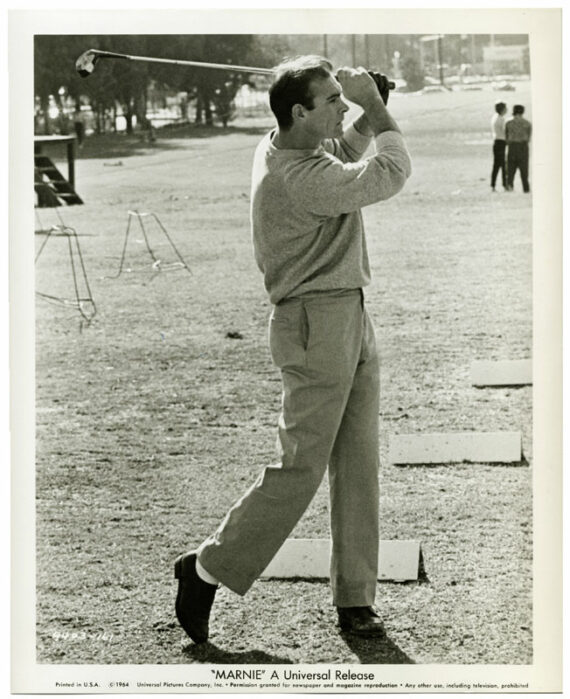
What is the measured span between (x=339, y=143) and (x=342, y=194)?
1.44ft

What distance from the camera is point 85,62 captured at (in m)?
4.67

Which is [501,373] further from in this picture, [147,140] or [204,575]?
[147,140]

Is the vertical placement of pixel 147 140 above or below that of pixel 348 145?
above

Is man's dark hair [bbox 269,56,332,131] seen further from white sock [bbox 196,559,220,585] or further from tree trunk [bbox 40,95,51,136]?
tree trunk [bbox 40,95,51,136]

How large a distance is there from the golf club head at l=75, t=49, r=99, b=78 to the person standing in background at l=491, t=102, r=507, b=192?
2972mm

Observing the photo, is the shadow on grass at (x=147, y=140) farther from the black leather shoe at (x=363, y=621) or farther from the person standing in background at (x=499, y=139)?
the black leather shoe at (x=363, y=621)

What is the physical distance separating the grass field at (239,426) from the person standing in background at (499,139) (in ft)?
0.52

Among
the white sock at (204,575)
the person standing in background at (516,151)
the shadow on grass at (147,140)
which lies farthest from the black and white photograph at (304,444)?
the shadow on grass at (147,140)

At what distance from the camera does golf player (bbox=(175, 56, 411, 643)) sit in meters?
3.99

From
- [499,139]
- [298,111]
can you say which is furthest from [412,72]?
[499,139]

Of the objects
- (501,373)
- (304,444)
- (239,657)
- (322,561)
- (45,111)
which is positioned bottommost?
(239,657)

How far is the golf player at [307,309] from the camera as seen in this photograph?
3988mm

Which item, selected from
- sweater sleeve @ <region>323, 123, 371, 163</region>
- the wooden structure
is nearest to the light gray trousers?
sweater sleeve @ <region>323, 123, 371, 163</region>

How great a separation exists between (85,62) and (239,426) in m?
2.11
